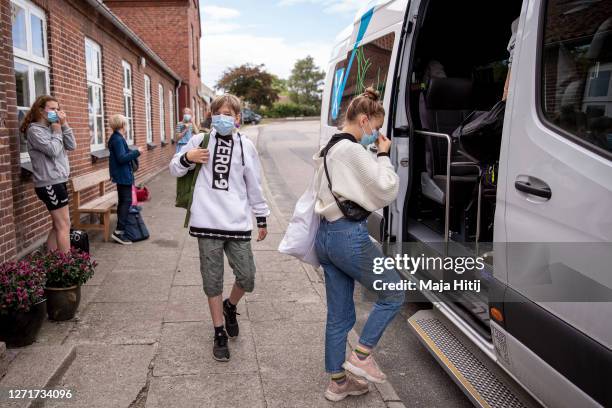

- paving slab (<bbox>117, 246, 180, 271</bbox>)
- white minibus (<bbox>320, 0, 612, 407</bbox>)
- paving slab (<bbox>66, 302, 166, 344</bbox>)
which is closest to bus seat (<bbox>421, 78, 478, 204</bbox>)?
white minibus (<bbox>320, 0, 612, 407</bbox>)

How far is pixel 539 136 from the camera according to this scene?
243cm

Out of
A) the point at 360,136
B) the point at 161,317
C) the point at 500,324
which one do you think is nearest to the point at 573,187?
the point at 500,324

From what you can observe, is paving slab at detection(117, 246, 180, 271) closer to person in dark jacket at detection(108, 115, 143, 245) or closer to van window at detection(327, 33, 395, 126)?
person in dark jacket at detection(108, 115, 143, 245)

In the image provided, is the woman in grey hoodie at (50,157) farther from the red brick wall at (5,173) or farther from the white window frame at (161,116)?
the white window frame at (161,116)

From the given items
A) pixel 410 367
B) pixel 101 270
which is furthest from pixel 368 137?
pixel 101 270

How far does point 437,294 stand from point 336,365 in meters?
1.05

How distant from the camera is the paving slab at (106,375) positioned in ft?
10.4

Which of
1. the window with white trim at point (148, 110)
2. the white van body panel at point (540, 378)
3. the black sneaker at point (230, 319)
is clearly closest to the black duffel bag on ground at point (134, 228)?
the black sneaker at point (230, 319)

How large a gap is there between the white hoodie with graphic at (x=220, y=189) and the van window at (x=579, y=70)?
80.6 inches

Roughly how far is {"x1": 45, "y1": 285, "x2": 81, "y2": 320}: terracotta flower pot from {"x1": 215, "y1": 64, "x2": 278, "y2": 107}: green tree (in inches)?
1866

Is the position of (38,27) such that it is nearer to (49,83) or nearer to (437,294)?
(49,83)

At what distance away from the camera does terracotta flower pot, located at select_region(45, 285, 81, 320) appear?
4348 millimetres

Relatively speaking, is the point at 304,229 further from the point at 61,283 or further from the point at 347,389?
the point at 61,283

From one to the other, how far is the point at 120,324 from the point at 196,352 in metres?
0.90
